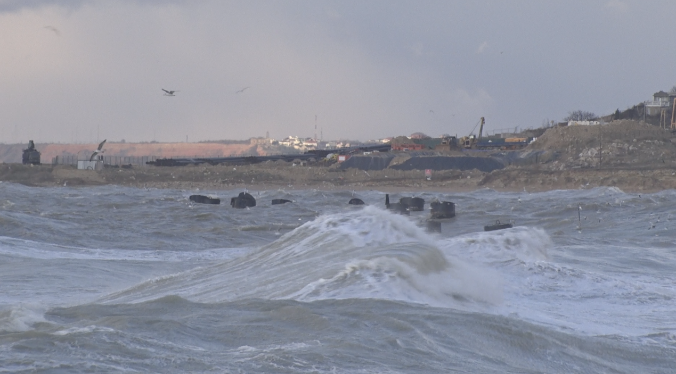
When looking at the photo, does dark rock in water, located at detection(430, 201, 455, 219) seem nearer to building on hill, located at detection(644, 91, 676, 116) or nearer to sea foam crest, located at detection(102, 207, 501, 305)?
sea foam crest, located at detection(102, 207, 501, 305)

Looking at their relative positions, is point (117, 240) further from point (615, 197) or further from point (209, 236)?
point (615, 197)

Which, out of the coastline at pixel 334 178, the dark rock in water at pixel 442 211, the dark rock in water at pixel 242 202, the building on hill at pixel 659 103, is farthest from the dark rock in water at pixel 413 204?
the building on hill at pixel 659 103

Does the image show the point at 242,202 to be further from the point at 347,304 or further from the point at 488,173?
the point at 347,304

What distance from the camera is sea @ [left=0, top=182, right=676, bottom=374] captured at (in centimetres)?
730

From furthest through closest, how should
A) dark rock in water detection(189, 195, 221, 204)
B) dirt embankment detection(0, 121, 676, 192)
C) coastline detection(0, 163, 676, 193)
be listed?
dirt embankment detection(0, 121, 676, 192), coastline detection(0, 163, 676, 193), dark rock in water detection(189, 195, 221, 204)

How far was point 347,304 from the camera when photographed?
913 cm

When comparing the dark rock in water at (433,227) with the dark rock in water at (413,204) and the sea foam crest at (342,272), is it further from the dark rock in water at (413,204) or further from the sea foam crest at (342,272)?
the sea foam crest at (342,272)

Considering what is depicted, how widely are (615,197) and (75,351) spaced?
3519 centimetres

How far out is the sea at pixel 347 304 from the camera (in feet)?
23.9

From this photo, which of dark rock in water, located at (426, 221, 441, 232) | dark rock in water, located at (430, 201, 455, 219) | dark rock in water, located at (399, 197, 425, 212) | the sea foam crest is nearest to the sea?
the sea foam crest

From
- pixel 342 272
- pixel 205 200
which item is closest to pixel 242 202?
pixel 205 200

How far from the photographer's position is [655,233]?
83.5 feet

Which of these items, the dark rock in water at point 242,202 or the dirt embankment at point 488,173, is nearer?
the dark rock in water at point 242,202

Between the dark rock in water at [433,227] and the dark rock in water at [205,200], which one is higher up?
the dark rock in water at [433,227]
